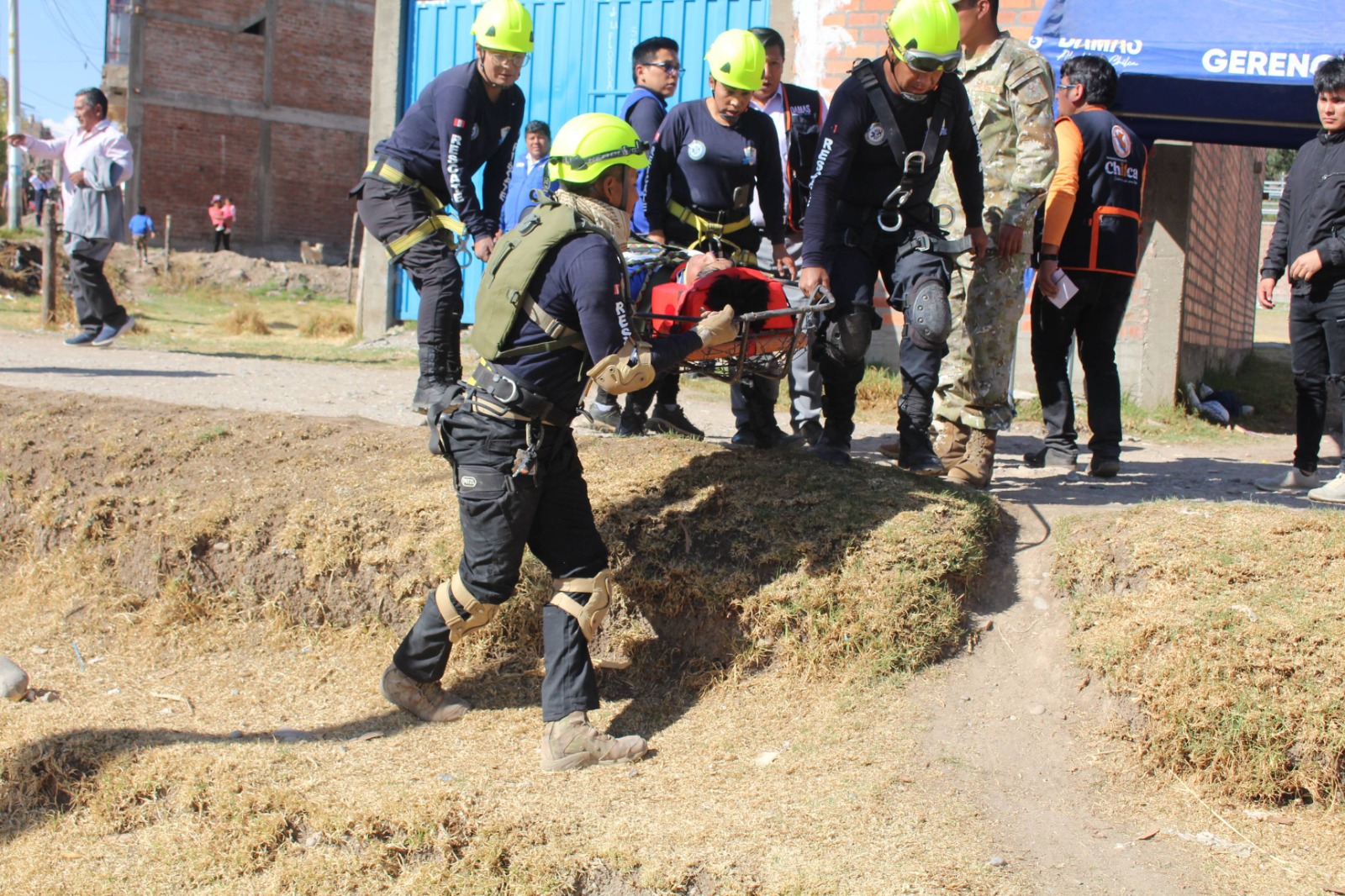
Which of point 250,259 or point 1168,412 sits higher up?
point 250,259

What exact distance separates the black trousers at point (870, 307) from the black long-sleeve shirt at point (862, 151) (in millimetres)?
138

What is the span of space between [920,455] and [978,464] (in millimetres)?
422

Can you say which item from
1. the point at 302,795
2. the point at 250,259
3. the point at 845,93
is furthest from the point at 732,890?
the point at 250,259

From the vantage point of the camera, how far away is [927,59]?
4.43 m

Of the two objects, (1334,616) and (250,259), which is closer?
(1334,616)

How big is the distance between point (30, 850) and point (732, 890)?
206 cm

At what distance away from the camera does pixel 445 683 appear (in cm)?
441

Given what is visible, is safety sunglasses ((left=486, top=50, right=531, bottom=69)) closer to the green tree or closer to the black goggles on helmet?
the black goggles on helmet

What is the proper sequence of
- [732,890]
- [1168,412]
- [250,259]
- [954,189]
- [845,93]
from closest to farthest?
[732,890]
[845,93]
[954,189]
[1168,412]
[250,259]

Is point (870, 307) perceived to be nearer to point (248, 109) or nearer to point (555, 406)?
point (555, 406)

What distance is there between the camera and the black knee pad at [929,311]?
474 centimetres

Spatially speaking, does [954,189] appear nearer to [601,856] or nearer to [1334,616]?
[1334,616]

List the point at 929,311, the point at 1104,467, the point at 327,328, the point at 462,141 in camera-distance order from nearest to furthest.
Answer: the point at 929,311 < the point at 462,141 < the point at 1104,467 < the point at 327,328

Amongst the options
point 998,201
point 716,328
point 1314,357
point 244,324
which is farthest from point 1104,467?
point 244,324
